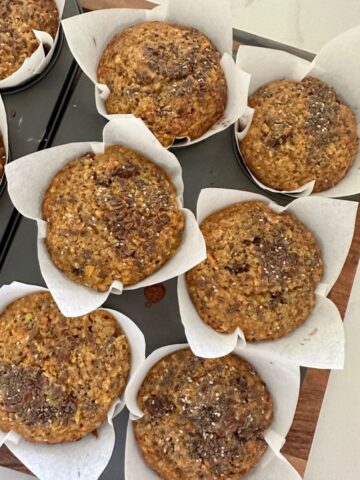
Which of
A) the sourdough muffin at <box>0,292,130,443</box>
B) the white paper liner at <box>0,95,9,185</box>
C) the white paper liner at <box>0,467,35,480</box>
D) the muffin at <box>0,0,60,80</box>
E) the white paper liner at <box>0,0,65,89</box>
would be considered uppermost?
the muffin at <box>0,0,60,80</box>

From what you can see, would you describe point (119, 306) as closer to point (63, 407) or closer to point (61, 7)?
point (63, 407)

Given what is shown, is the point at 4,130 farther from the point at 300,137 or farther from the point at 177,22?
the point at 300,137

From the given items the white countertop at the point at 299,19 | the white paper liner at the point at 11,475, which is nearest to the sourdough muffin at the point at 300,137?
the white countertop at the point at 299,19

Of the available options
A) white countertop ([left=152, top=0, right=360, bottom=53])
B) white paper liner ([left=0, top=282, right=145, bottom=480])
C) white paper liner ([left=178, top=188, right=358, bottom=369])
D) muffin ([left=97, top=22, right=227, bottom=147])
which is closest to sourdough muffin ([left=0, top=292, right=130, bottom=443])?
white paper liner ([left=0, top=282, right=145, bottom=480])

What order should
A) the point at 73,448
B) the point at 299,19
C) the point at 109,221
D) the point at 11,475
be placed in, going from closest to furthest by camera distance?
the point at 109,221 < the point at 73,448 < the point at 11,475 < the point at 299,19

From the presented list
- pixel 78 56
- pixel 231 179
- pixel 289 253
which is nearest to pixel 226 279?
pixel 289 253

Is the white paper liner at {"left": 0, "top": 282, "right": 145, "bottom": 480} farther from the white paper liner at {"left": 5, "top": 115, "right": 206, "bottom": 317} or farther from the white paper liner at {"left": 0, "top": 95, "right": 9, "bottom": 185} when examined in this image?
the white paper liner at {"left": 0, "top": 95, "right": 9, "bottom": 185}

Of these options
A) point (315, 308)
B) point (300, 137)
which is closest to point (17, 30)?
point (300, 137)
